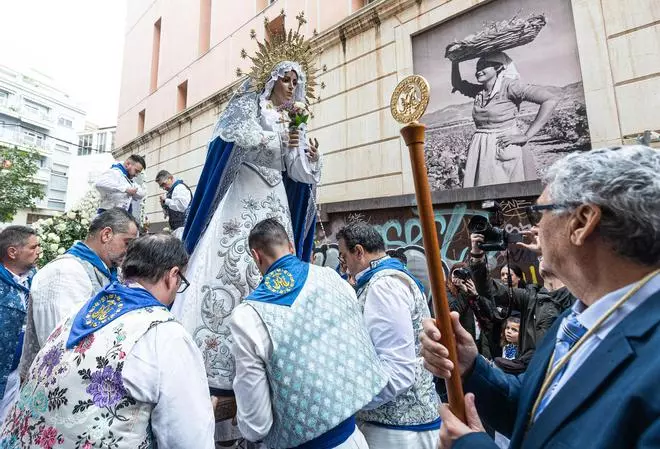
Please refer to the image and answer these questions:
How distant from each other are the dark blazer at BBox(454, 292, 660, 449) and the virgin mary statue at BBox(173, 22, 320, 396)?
5.75 ft

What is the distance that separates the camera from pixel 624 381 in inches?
33.9

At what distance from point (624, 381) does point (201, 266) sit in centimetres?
227

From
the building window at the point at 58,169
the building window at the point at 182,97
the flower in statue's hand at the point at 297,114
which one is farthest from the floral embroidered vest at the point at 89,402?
the building window at the point at 58,169

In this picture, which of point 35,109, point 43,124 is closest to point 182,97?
point 43,124

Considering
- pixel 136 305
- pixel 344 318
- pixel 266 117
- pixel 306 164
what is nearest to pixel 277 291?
pixel 344 318

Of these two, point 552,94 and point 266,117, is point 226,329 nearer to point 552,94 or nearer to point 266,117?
point 266,117

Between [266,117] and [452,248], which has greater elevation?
[266,117]

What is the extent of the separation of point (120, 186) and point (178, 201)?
150 centimetres

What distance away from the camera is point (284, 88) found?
10.1 ft

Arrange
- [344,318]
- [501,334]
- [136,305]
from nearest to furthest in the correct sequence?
1. [136,305]
2. [344,318]
3. [501,334]

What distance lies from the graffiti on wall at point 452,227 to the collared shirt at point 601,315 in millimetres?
4468

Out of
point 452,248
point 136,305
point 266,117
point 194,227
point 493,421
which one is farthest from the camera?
point 452,248

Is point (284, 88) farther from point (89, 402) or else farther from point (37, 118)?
point (37, 118)

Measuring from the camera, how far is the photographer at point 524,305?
296cm
